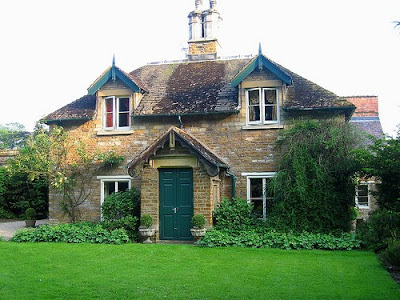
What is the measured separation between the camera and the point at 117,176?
17906 mm

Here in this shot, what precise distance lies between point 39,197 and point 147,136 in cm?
1192

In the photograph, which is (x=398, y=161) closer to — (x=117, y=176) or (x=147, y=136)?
(x=147, y=136)

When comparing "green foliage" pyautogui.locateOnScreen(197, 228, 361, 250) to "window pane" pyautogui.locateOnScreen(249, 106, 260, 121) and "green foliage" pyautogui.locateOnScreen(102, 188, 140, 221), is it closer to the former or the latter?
"green foliage" pyautogui.locateOnScreen(102, 188, 140, 221)

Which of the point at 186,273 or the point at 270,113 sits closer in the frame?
the point at 186,273

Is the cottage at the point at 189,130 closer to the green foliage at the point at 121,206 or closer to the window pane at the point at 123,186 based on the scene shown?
the window pane at the point at 123,186

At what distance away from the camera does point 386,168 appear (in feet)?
44.8

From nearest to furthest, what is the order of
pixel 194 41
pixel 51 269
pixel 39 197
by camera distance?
pixel 51 269
pixel 194 41
pixel 39 197

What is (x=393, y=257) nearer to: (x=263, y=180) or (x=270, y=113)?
(x=263, y=180)

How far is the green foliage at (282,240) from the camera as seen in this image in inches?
534

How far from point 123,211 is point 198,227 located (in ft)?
9.99

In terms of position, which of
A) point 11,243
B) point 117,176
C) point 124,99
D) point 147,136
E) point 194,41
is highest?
point 194,41

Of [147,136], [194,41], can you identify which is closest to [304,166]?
[147,136]

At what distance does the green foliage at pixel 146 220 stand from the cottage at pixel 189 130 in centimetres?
30

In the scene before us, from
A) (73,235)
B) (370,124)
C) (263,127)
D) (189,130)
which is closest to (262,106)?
(263,127)
